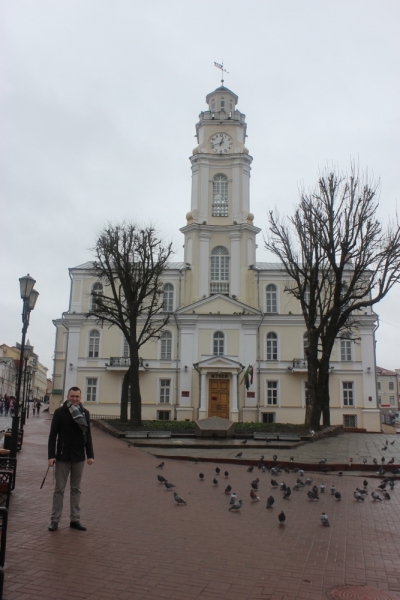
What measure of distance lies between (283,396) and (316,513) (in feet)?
103

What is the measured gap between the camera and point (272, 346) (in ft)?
134

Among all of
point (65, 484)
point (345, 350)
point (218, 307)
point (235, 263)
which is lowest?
point (65, 484)

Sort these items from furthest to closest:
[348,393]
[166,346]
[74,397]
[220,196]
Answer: [220,196] < [166,346] < [348,393] < [74,397]

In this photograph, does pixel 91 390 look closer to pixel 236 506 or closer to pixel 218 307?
pixel 218 307

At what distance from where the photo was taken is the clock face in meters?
44.9

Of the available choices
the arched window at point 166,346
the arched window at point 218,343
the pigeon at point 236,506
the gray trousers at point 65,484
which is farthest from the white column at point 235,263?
the gray trousers at point 65,484

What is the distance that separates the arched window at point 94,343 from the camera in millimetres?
41688

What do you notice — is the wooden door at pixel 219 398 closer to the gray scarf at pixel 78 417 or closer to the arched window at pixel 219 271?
the arched window at pixel 219 271

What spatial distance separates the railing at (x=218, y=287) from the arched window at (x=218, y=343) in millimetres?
3479

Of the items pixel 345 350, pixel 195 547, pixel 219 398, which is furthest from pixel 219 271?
pixel 195 547

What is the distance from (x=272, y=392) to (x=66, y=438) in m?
33.9

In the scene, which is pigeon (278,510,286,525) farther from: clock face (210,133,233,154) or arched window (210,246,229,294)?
clock face (210,133,233,154)

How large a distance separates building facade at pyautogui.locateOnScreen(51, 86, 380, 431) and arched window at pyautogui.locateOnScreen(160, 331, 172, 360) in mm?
79

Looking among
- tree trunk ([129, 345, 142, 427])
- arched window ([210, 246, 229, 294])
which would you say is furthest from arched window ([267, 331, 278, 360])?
tree trunk ([129, 345, 142, 427])
